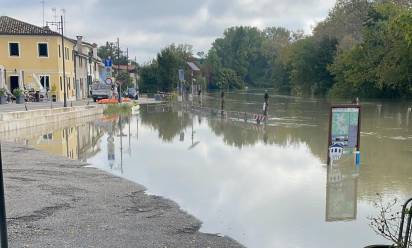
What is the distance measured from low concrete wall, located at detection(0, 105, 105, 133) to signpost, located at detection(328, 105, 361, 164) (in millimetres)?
16346

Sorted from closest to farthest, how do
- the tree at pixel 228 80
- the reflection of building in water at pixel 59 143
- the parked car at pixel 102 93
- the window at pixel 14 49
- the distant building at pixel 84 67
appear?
the reflection of building in water at pixel 59 143 → the window at pixel 14 49 → the parked car at pixel 102 93 → the distant building at pixel 84 67 → the tree at pixel 228 80

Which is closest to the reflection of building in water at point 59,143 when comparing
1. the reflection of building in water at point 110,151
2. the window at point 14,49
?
the reflection of building in water at point 110,151

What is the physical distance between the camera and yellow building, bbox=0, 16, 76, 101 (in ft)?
142

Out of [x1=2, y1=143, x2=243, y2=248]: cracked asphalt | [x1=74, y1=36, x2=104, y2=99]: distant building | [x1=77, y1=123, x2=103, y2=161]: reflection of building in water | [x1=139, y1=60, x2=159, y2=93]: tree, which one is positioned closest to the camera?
[x1=2, y1=143, x2=243, y2=248]: cracked asphalt

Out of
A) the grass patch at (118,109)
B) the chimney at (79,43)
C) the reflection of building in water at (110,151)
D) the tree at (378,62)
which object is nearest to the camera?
the reflection of building in water at (110,151)

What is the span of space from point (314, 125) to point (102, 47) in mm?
110254

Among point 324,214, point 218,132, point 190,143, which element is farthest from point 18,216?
point 218,132

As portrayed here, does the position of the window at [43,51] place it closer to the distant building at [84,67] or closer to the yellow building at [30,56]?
the yellow building at [30,56]

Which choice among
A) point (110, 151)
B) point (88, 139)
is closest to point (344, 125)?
point (110, 151)

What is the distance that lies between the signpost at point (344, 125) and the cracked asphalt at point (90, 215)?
19.0 feet

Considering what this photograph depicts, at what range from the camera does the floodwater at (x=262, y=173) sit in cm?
803

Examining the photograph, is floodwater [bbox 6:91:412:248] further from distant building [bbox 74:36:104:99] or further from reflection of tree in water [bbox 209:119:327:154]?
distant building [bbox 74:36:104:99]

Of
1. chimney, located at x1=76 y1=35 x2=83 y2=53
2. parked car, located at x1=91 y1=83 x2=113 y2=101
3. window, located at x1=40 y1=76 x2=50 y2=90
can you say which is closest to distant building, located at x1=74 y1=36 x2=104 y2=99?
chimney, located at x1=76 y1=35 x2=83 y2=53

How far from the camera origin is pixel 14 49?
43.7 meters
